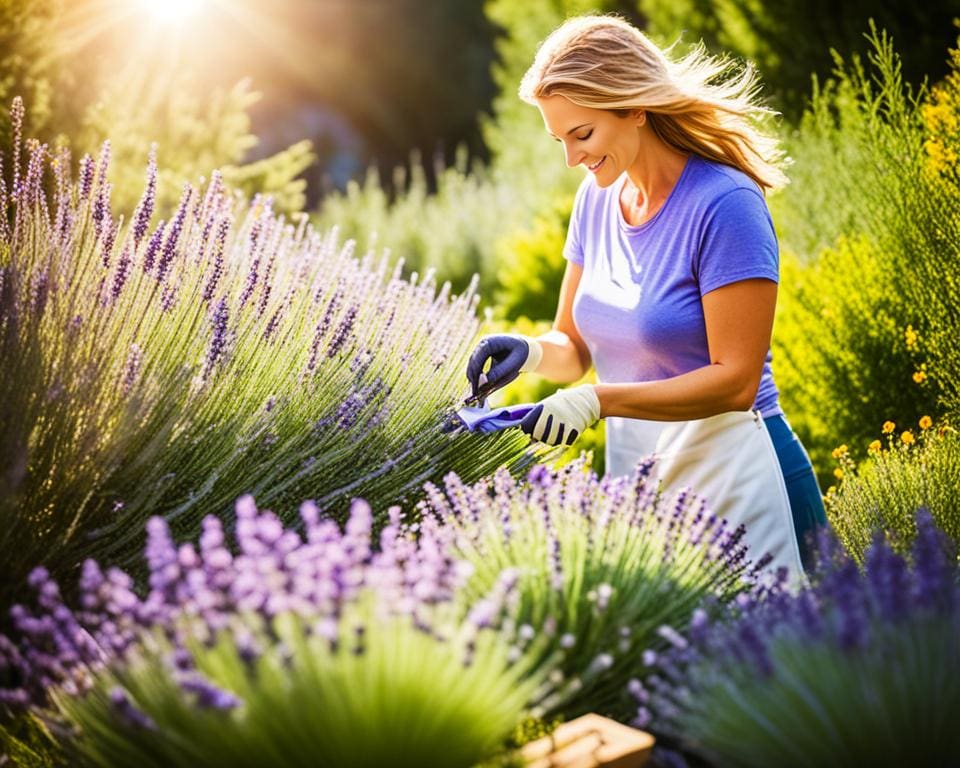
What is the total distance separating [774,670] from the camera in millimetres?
1371

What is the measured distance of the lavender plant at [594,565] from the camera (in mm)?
1594

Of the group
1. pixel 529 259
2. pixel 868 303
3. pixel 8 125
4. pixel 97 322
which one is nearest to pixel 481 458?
pixel 97 322

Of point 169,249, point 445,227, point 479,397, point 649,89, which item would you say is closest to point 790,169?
point 649,89

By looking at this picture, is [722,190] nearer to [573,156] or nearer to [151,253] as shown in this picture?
[573,156]

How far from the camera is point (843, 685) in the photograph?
132 centimetres

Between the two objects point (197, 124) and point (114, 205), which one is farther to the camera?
point (197, 124)

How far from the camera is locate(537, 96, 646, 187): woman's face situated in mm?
2484

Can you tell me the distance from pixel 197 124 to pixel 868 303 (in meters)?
3.98

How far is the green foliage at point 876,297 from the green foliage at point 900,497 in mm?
581

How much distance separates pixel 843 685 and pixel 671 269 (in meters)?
1.35

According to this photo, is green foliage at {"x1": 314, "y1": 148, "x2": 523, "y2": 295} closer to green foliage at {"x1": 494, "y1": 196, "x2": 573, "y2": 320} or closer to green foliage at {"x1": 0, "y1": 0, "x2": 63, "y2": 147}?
green foliage at {"x1": 494, "y1": 196, "x2": 573, "y2": 320}

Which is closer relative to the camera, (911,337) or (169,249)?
(169,249)

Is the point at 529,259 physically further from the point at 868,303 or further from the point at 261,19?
the point at 261,19

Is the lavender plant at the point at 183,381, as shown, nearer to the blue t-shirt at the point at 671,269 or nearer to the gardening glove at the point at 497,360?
the gardening glove at the point at 497,360
